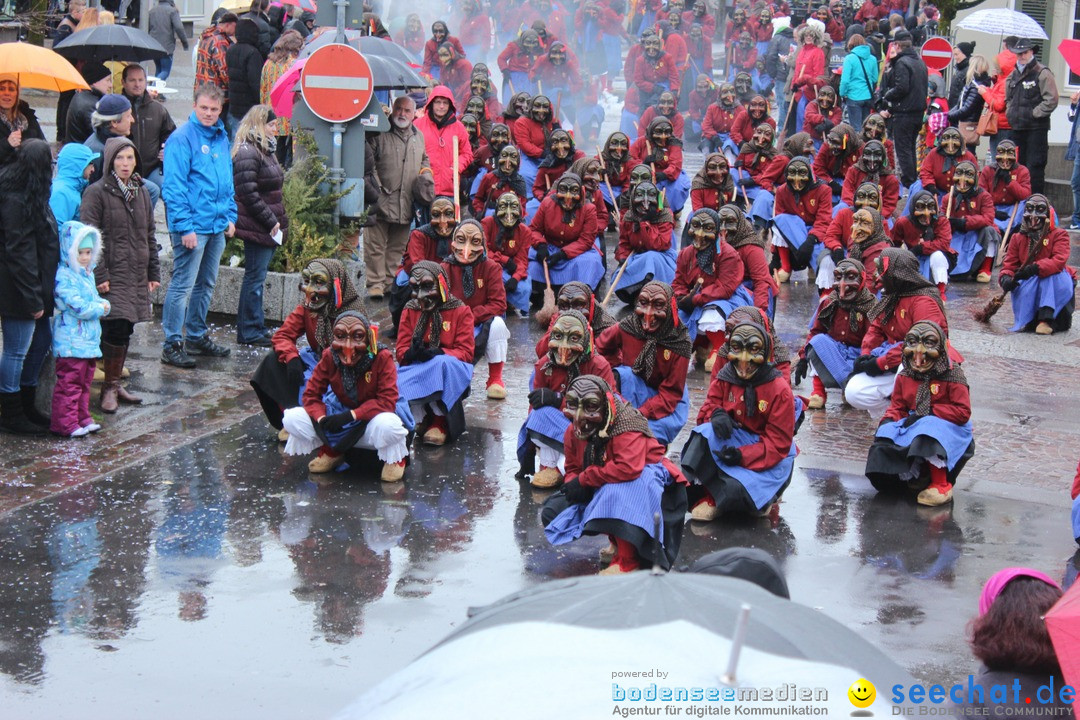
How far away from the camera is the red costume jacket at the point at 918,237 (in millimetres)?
14828

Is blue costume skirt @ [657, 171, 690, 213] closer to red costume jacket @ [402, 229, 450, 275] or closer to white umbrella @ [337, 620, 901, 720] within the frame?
red costume jacket @ [402, 229, 450, 275]

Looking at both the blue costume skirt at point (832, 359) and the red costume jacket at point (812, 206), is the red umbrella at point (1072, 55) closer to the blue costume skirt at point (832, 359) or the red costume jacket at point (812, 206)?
the red costume jacket at point (812, 206)

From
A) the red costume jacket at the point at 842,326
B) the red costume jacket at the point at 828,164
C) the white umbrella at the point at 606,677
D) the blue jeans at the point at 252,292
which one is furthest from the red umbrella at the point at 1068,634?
the red costume jacket at the point at 828,164

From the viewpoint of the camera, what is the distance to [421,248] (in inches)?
488

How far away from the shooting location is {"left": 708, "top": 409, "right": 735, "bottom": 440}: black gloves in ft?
29.1

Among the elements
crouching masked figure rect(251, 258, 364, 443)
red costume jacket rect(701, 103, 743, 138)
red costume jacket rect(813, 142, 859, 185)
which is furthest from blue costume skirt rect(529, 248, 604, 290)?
red costume jacket rect(701, 103, 743, 138)

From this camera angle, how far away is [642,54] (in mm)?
25078

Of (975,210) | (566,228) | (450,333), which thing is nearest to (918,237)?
(975,210)

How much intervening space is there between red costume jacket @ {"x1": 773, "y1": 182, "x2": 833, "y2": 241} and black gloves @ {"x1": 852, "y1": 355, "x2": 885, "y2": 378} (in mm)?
4407

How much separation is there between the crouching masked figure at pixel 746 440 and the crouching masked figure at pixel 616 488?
2.57ft

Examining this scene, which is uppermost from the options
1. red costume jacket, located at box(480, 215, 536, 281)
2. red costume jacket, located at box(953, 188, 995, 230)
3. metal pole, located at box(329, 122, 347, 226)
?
metal pole, located at box(329, 122, 347, 226)

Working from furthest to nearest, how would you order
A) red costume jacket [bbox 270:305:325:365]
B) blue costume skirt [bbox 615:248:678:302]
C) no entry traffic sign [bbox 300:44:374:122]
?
blue costume skirt [bbox 615:248:678:302]
no entry traffic sign [bbox 300:44:374:122]
red costume jacket [bbox 270:305:325:365]

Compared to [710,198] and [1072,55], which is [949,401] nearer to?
[710,198]

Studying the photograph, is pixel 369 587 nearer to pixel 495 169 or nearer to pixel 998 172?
pixel 495 169
